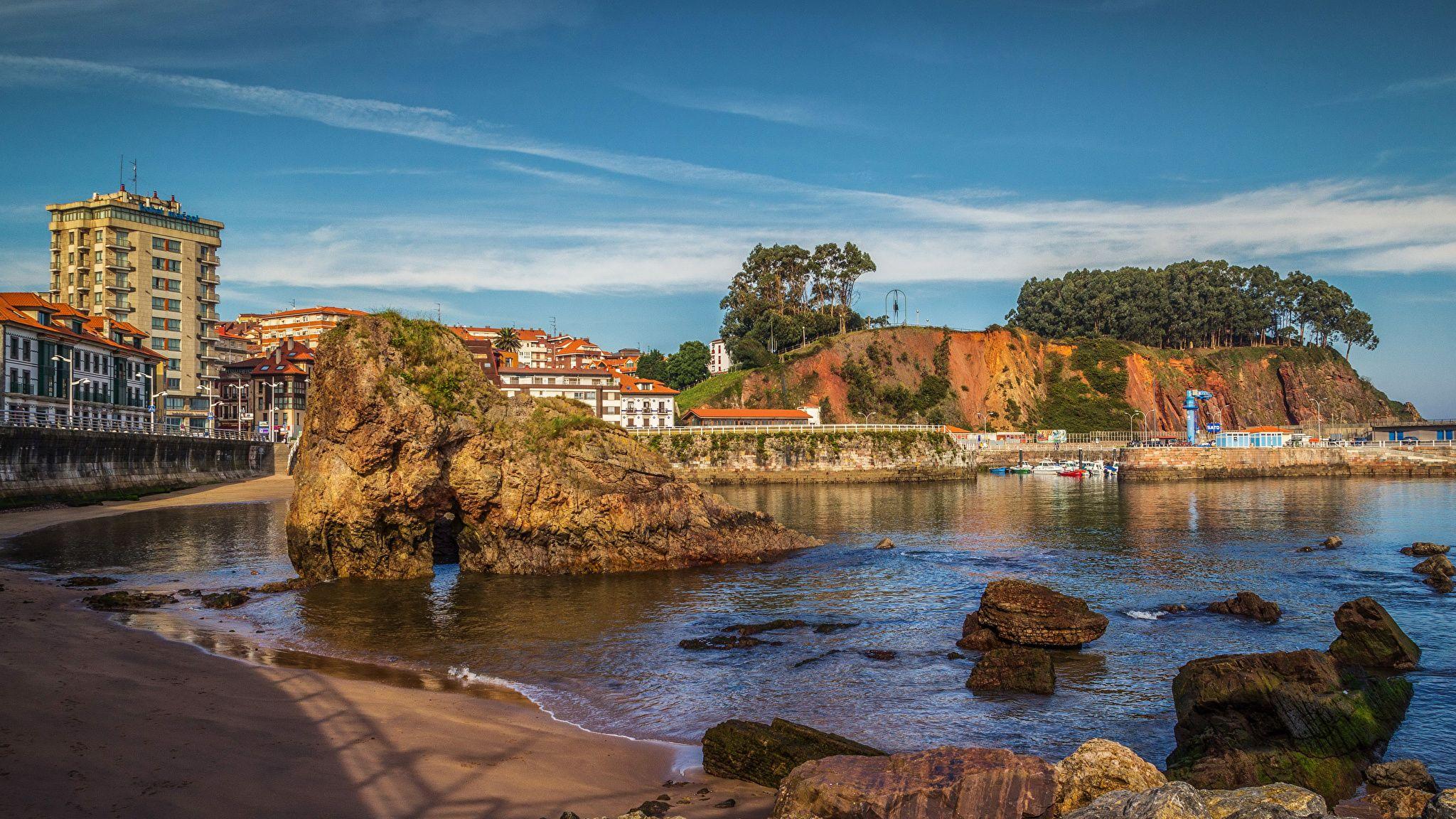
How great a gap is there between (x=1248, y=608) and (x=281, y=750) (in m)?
24.6

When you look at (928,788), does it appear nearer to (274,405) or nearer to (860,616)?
(860,616)

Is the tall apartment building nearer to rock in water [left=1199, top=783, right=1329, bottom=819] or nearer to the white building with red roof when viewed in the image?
the white building with red roof

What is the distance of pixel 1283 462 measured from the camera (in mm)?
102062

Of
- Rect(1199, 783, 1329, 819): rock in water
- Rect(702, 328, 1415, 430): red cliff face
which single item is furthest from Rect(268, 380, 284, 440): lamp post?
Rect(1199, 783, 1329, 819): rock in water

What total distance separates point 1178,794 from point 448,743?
10.4m

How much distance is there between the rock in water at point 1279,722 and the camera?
41.8 ft

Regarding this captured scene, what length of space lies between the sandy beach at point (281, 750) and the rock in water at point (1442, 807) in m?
7.66

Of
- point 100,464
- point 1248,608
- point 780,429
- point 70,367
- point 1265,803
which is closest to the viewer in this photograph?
point 1265,803

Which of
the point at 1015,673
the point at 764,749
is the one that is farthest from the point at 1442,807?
the point at 1015,673

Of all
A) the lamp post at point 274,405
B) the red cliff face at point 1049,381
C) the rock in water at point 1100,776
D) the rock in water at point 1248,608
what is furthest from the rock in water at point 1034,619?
the lamp post at point 274,405

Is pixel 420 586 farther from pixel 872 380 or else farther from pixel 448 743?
pixel 872 380

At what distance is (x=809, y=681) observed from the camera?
18969mm

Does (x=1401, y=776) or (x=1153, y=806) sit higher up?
(x=1153, y=806)

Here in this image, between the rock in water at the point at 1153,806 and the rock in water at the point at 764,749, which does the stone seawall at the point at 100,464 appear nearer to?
the rock in water at the point at 764,749
